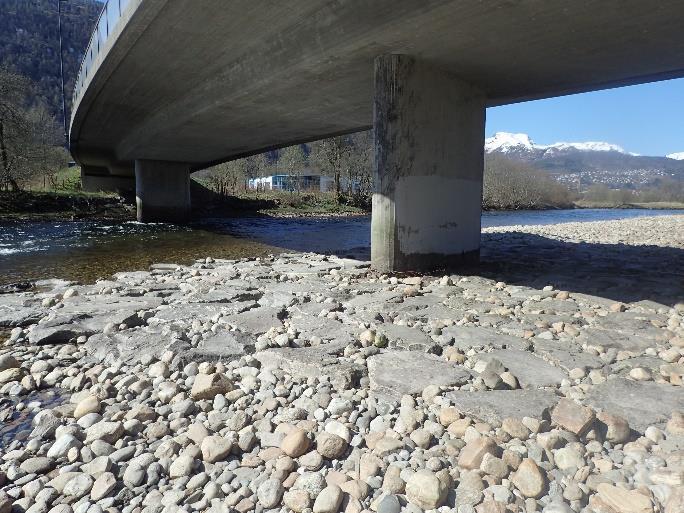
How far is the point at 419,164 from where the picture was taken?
7.69 m

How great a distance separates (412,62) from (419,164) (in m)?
1.93

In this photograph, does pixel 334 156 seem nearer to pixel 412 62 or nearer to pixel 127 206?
pixel 127 206

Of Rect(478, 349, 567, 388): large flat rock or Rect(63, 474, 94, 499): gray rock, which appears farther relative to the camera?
Rect(478, 349, 567, 388): large flat rock

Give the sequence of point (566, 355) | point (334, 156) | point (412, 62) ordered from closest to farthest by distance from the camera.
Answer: point (566, 355)
point (412, 62)
point (334, 156)

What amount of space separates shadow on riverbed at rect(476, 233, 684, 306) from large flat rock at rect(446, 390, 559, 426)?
3.77 metres

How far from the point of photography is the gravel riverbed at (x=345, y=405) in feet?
6.84

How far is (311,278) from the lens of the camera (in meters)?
7.74

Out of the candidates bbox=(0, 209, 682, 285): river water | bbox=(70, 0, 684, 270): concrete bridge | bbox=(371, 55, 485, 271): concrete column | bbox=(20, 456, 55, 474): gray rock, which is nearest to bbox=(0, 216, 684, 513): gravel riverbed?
bbox=(20, 456, 55, 474): gray rock

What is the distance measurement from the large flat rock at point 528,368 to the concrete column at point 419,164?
407cm

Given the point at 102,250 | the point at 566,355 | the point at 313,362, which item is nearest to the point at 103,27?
the point at 102,250

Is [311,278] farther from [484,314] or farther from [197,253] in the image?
[197,253]

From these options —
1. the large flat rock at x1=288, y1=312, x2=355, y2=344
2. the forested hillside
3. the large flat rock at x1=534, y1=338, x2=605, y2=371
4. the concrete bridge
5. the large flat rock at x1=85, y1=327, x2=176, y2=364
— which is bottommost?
the large flat rock at x1=85, y1=327, x2=176, y2=364

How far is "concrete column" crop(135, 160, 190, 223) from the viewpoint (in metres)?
27.6

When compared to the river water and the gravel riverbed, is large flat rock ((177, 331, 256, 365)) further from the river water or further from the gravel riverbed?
the river water
